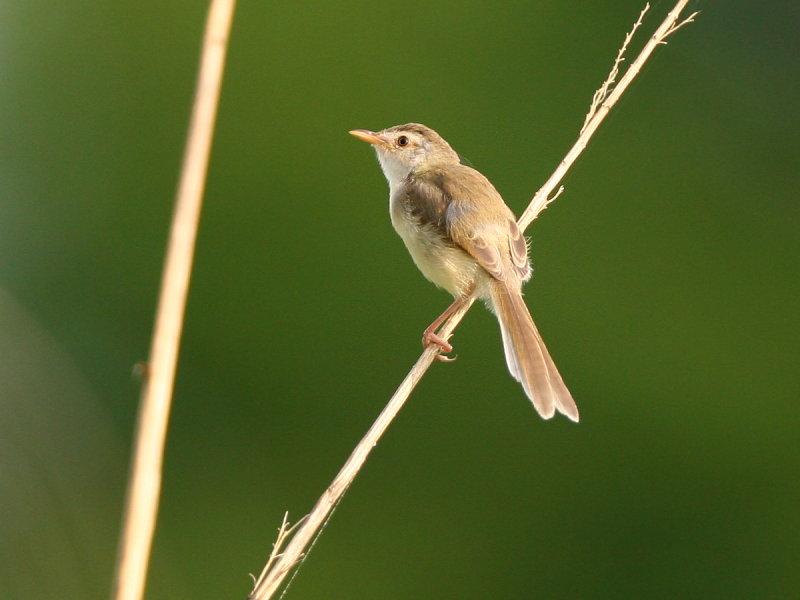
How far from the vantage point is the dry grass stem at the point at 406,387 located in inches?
65.8

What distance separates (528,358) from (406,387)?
66cm

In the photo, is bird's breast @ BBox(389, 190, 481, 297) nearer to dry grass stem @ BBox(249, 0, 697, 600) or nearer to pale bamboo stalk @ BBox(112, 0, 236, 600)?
dry grass stem @ BBox(249, 0, 697, 600)

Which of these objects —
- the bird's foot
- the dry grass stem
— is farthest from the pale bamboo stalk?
the bird's foot

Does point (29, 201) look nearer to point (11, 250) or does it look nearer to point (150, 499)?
point (11, 250)

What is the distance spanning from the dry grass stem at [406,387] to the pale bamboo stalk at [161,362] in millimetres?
405

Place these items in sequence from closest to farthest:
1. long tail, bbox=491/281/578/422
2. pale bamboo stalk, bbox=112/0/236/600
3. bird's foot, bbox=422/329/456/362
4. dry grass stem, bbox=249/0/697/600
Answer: pale bamboo stalk, bbox=112/0/236/600
dry grass stem, bbox=249/0/697/600
long tail, bbox=491/281/578/422
bird's foot, bbox=422/329/456/362

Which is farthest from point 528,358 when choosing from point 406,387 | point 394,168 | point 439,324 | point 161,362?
point 161,362

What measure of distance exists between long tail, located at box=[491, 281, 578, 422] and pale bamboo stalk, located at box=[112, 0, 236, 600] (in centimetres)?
134

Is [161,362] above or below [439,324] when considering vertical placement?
above

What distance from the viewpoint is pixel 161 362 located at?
1.25 meters

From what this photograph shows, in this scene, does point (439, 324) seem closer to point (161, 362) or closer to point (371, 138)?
point (371, 138)

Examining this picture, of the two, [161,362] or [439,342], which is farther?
[439,342]

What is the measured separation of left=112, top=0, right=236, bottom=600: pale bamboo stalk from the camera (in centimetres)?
125

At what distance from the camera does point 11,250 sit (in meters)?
4.86
